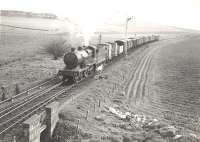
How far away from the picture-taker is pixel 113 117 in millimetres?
19109

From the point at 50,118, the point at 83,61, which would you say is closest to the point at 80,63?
the point at 83,61

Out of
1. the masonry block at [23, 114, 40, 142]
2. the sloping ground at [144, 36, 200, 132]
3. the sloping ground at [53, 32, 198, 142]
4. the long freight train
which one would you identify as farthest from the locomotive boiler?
the masonry block at [23, 114, 40, 142]

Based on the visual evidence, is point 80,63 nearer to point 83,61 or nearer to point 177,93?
point 83,61

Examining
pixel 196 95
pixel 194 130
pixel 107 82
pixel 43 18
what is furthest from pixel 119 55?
pixel 43 18

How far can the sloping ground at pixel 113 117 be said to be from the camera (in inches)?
636

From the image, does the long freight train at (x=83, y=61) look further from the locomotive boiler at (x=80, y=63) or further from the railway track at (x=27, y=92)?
the railway track at (x=27, y=92)

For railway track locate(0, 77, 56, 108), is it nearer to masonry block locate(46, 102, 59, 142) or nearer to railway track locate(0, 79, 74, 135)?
railway track locate(0, 79, 74, 135)

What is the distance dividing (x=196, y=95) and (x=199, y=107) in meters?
3.31

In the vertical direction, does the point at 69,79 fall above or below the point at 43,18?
below

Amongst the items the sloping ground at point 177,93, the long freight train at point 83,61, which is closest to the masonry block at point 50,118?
the sloping ground at point 177,93

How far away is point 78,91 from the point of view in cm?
2425

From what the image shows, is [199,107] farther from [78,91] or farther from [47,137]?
[47,137]

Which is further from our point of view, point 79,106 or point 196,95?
point 196,95

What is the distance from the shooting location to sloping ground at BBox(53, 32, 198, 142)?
636 inches
